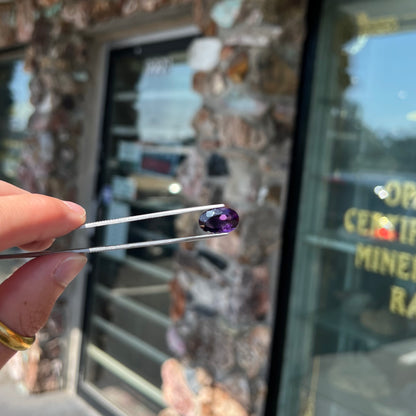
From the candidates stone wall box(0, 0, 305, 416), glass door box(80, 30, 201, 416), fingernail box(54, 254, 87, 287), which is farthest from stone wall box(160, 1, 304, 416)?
fingernail box(54, 254, 87, 287)

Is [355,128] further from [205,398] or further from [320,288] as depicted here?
[205,398]

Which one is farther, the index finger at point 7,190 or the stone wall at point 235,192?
the stone wall at point 235,192

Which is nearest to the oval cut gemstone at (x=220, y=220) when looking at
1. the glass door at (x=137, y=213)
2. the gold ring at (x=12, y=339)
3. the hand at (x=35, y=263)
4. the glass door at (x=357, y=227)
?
the hand at (x=35, y=263)

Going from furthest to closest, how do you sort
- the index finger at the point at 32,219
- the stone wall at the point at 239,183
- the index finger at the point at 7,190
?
the stone wall at the point at 239,183 → the index finger at the point at 7,190 → the index finger at the point at 32,219

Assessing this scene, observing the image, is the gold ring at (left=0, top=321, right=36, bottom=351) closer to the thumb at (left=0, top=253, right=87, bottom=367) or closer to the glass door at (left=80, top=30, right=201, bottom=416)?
the thumb at (left=0, top=253, right=87, bottom=367)

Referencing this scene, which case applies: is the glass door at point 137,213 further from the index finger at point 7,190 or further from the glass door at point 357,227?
the index finger at point 7,190

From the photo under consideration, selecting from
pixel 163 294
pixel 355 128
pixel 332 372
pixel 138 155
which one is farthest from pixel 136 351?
pixel 355 128
